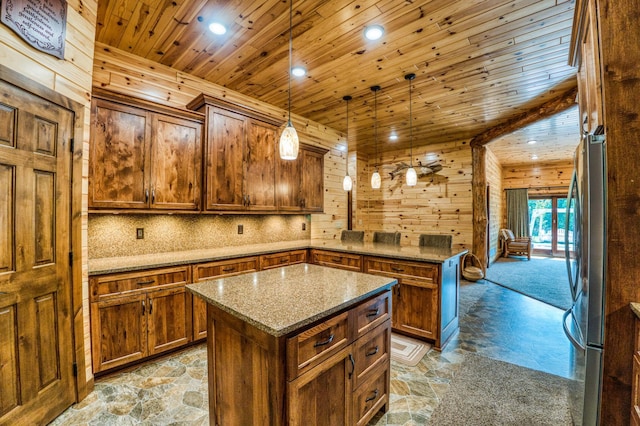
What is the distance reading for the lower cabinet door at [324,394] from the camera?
3.94 ft

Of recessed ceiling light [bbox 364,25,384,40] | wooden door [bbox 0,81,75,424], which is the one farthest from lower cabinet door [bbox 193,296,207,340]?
recessed ceiling light [bbox 364,25,384,40]

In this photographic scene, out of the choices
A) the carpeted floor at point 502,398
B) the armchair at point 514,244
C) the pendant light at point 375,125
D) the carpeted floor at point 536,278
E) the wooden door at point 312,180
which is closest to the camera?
the carpeted floor at point 502,398

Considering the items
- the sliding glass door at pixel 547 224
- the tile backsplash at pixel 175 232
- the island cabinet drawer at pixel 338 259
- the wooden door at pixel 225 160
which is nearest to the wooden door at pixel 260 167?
the wooden door at pixel 225 160

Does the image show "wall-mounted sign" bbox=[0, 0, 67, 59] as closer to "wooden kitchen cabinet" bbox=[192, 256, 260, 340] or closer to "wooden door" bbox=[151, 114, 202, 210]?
"wooden door" bbox=[151, 114, 202, 210]

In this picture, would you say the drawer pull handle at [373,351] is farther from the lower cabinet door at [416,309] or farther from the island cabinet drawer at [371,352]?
the lower cabinet door at [416,309]

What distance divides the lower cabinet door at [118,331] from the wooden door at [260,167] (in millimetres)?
1603

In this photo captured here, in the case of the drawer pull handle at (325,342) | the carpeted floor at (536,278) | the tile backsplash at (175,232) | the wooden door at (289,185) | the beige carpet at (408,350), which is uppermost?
the wooden door at (289,185)

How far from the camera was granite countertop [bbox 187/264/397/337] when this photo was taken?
3.93ft

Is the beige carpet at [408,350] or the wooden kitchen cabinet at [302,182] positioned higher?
the wooden kitchen cabinet at [302,182]

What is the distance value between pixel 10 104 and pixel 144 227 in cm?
161

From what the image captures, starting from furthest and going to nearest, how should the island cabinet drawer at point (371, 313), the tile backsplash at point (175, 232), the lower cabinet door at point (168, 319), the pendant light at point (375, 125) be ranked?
the pendant light at point (375, 125) → the tile backsplash at point (175, 232) → the lower cabinet door at point (168, 319) → the island cabinet drawer at point (371, 313)

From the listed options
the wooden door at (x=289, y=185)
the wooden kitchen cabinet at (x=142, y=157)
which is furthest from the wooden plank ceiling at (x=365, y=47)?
the wooden door at (x=289, y=185)

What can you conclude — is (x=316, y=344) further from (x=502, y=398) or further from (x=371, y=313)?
(x=502, y=398)

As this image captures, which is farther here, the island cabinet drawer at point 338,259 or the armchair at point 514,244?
the armchair at point 514,244
